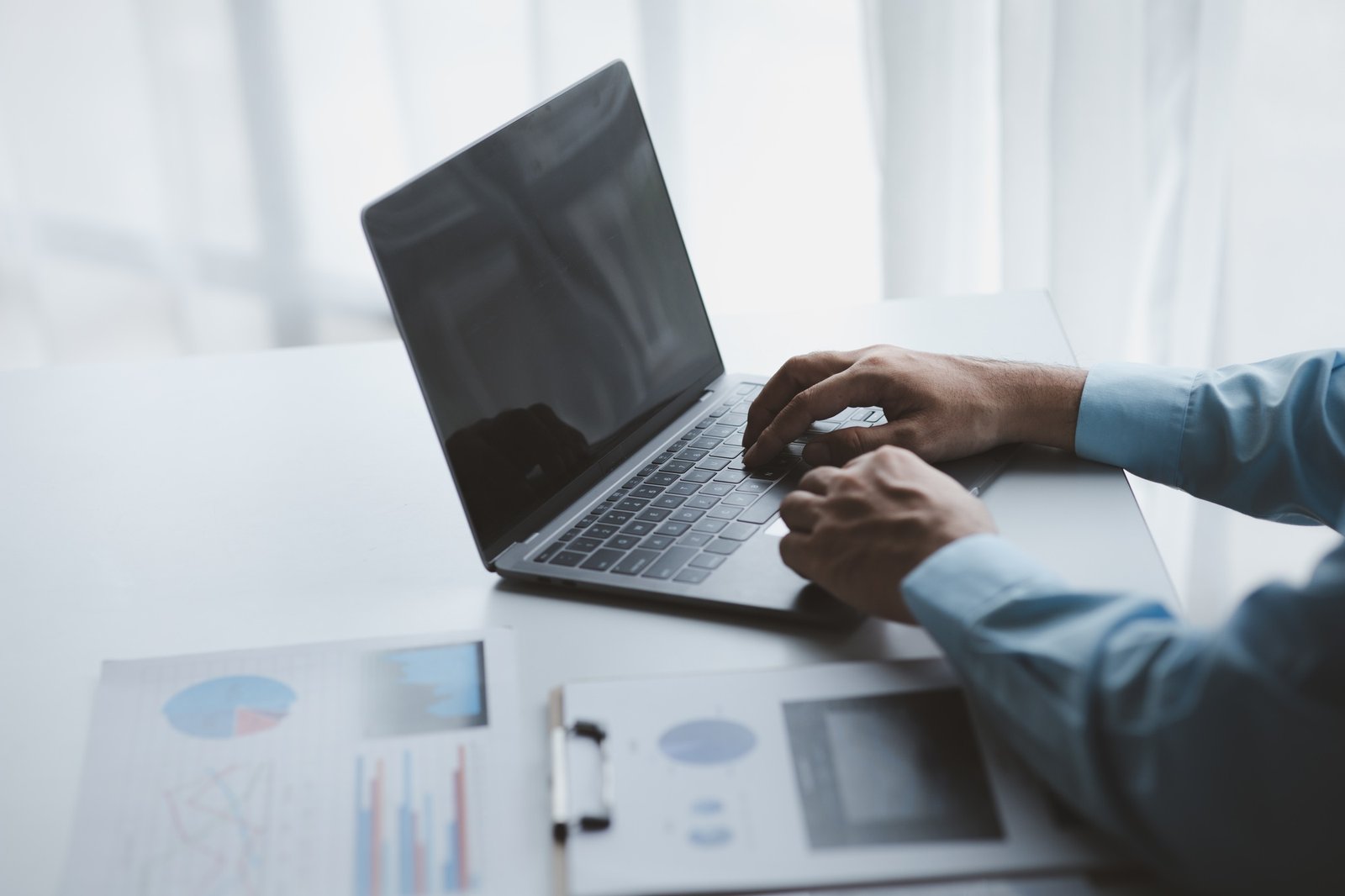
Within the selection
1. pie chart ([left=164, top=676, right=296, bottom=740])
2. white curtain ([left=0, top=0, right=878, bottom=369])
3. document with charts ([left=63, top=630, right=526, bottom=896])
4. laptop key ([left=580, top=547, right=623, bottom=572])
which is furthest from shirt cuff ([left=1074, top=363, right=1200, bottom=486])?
white curtain ([left=0, top=0, right=878, bottom=369])

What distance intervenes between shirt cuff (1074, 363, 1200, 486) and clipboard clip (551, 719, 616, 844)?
497 mm

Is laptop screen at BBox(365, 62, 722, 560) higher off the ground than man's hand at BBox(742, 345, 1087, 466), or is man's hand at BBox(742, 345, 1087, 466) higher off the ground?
laptop screen at BBox(365, 62, 722, 560)

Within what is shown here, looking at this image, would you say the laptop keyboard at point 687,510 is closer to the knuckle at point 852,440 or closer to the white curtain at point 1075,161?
the knuckle at point 852,440

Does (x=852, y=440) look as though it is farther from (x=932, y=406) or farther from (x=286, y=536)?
(x=286, y=536)

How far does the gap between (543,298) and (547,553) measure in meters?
0.21

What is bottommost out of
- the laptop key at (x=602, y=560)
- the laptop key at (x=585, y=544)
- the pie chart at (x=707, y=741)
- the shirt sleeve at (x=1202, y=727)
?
the shirt sleeve at (x=1202, y=727)

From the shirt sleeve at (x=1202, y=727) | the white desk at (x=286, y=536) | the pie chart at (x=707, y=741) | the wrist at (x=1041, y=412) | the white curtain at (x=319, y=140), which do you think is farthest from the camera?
the white curtain at (x=319, y=140)

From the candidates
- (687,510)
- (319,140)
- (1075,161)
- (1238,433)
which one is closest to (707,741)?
(687,510)

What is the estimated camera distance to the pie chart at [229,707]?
758 mm

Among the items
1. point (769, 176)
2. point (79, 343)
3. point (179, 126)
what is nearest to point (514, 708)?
point (769, 176)

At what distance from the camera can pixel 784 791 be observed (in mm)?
667

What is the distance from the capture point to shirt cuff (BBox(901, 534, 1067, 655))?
705 mm

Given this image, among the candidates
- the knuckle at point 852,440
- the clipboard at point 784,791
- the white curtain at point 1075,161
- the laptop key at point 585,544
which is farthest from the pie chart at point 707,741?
the white curtain at point 1075,161

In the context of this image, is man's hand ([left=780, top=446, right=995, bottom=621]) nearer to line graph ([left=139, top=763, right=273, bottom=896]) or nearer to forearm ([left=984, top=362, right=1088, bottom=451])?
forearm ([left=984, top=362, right=1088, bottom=451])
